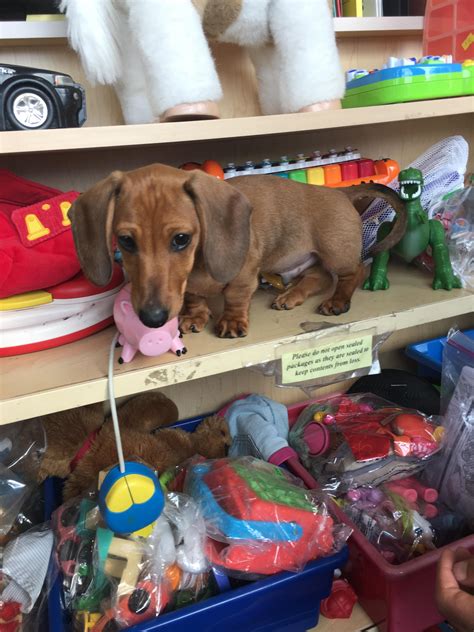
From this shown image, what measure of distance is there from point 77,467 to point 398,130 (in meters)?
0.97

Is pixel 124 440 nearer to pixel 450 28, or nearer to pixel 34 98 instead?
pixel 34 98

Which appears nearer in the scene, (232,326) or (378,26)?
(232,326)

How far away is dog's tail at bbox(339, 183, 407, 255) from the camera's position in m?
0.82

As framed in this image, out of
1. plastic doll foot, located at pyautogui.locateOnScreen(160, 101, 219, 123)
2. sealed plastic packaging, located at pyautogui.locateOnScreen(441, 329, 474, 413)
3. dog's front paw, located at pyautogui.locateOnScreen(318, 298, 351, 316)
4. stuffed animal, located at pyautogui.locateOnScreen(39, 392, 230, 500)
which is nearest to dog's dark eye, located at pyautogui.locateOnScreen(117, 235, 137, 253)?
plastic doll foot, located at pyautogui.locateOnScreen(160, 101, 219, 123)

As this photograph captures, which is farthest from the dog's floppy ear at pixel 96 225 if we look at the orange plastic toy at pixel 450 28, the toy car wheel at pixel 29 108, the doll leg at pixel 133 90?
the orange plastic toy at pixel 450 28

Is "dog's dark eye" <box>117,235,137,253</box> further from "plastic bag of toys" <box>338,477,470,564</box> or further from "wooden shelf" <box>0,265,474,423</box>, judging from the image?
"plastic bag of toys" <box>338,477,470,564</box>

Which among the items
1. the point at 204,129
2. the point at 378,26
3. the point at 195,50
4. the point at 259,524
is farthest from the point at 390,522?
the point at 378,26

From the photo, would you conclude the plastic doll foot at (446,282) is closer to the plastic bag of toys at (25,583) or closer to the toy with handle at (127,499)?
the toy with handle at (127,499)

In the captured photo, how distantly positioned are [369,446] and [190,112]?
0.64 meters

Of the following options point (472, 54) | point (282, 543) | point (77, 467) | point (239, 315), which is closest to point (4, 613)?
point (77, 467)

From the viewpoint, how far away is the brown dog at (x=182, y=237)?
59cm

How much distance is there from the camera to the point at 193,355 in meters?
0.65

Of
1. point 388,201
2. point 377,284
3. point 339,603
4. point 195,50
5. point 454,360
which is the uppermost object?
point 195,50

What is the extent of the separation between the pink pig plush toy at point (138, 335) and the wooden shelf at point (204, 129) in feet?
0.65
